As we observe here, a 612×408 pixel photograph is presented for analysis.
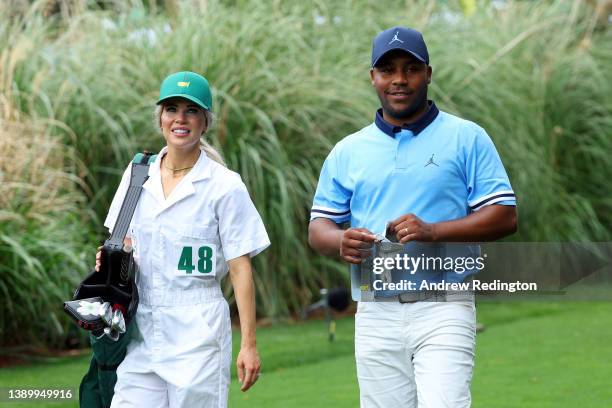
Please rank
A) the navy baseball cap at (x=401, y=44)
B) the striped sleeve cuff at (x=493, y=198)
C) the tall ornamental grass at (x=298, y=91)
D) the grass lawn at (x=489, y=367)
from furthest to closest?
the tall ornamental grass at (x=298, y=91), the grass lawn at (x=489, y=367), the navy baseball cap at (x=401, y=44), the striped sleeve cuff at (x=493, y=198)

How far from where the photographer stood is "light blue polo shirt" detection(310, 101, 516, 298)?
449 cm

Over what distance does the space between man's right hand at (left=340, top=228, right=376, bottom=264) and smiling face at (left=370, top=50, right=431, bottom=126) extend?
1.62ft

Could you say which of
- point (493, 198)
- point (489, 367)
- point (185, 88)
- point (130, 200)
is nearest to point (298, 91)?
point (489, 367)

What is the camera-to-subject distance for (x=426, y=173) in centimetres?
449

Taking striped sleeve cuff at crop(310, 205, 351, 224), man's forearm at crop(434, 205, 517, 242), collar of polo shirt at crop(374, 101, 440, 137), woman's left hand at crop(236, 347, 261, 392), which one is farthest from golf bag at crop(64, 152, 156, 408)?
man's forearm at crop(434, 205, 517, 242)

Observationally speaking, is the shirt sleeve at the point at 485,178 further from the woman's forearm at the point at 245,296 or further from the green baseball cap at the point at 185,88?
the green baseball cap at the point at 185,88

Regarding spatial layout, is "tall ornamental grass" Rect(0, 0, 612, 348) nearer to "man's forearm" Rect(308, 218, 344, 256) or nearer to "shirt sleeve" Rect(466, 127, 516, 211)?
"man's forearm" Rect(308, 218, 344, 256)

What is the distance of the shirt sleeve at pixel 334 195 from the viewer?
477 centimetres

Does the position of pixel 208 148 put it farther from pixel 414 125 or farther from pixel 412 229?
pixel 412 229

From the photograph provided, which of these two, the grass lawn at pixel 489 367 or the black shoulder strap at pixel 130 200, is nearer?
the black shoulder strap at pixel 130 200

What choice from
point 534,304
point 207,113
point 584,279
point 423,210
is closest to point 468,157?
point 423,210

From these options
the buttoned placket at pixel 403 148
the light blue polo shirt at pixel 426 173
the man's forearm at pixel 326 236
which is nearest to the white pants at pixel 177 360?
the man's forearm at pixel 326 236

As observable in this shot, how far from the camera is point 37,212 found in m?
9.58

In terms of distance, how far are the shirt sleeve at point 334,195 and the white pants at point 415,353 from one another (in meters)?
0.43
